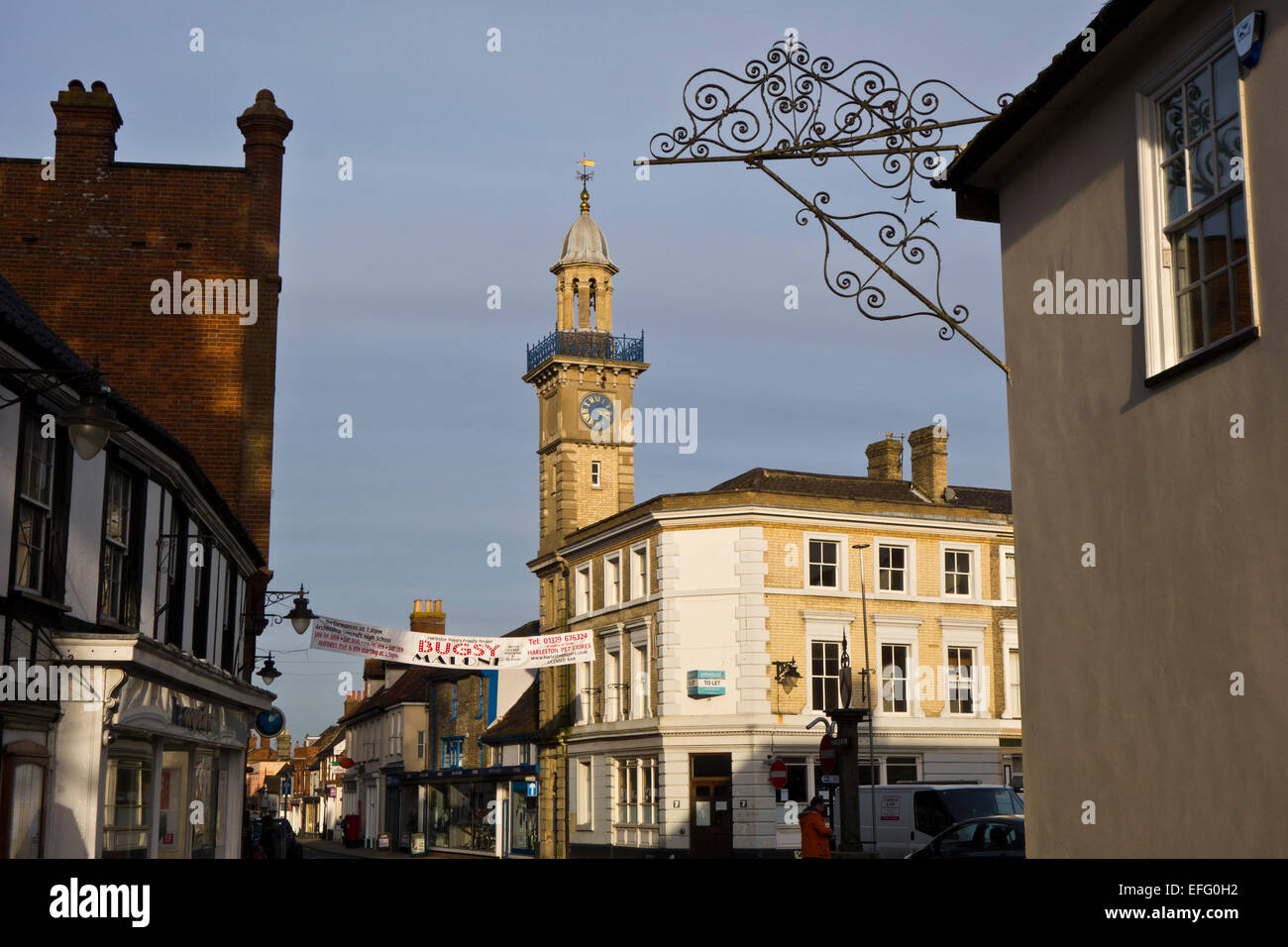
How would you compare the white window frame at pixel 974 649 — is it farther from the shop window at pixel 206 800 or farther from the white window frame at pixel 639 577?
the shop window at pixel 206 800

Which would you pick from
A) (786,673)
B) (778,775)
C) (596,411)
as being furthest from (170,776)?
(596,411)

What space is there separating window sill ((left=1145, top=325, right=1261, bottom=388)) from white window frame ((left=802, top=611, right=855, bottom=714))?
38.9 m

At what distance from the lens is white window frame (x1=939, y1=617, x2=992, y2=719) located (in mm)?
49031

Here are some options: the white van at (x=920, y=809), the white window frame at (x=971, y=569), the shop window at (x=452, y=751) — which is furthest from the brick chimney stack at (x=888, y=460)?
the shop window at (x=452, y=751)

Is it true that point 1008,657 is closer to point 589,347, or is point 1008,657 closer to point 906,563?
point 906,563

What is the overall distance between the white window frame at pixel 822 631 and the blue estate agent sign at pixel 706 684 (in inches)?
122

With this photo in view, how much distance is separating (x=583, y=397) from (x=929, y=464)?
17025mm

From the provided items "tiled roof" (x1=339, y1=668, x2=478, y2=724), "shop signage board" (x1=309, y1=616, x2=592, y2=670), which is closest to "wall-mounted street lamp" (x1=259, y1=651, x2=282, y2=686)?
"shop signage board" (x1=309, y1=616, x2=592, y2=670)

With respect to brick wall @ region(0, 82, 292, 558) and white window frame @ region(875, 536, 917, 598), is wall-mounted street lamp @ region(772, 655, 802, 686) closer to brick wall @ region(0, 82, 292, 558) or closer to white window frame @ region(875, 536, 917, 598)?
white window frame @ region(875, 536, 917, 598)

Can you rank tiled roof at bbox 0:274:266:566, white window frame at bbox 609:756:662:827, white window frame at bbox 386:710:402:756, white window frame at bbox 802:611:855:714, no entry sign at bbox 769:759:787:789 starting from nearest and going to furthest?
tiled roof at bbox 0:274:266:566 < no entry sign at bbox 769:759:787:789 < white window frame at bbox 802:611:855:714 < white window frame at bbox 609:756:662:827 < white window frame at bbox 386:710:402:756

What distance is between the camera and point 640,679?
49562mm

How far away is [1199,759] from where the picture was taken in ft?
27.4
